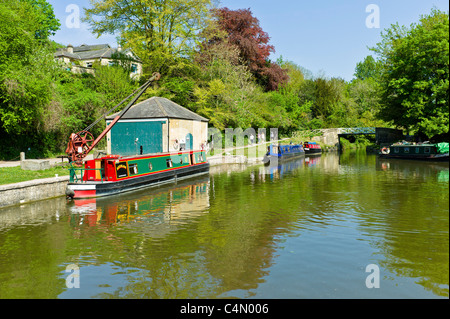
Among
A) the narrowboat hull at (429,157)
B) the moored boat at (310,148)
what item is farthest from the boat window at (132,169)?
the moored boat at (310,148)

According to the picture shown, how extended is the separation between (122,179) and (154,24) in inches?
858

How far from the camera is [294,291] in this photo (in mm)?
7156

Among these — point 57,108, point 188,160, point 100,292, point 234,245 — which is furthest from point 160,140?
point 100,292

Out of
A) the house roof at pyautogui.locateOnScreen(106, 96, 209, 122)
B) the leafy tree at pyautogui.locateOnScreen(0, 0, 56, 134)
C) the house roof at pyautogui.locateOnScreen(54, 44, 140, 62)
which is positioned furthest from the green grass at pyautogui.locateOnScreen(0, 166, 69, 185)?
the house roof at pyautogui.locateOnScreen(54, 44, 140, 62)

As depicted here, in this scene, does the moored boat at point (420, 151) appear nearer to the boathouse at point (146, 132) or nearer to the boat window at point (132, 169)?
the boathouse at point (146, 132)

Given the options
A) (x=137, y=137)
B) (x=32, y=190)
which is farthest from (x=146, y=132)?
(x=32, y=190)

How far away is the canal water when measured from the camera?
24.2 feet

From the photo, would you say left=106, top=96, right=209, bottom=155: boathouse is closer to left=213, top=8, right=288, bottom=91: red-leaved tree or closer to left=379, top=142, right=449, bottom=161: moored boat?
left=213, top=8, right=288, bottom=91: red-leaved tree

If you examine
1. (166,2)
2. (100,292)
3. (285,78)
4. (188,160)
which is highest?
(166,2)

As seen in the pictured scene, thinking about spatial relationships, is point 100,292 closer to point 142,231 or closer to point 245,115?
point 142,231

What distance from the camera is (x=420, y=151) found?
117ft

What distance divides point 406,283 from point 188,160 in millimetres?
20457

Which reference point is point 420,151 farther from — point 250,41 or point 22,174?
point 22,174

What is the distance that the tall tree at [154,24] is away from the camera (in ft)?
118
